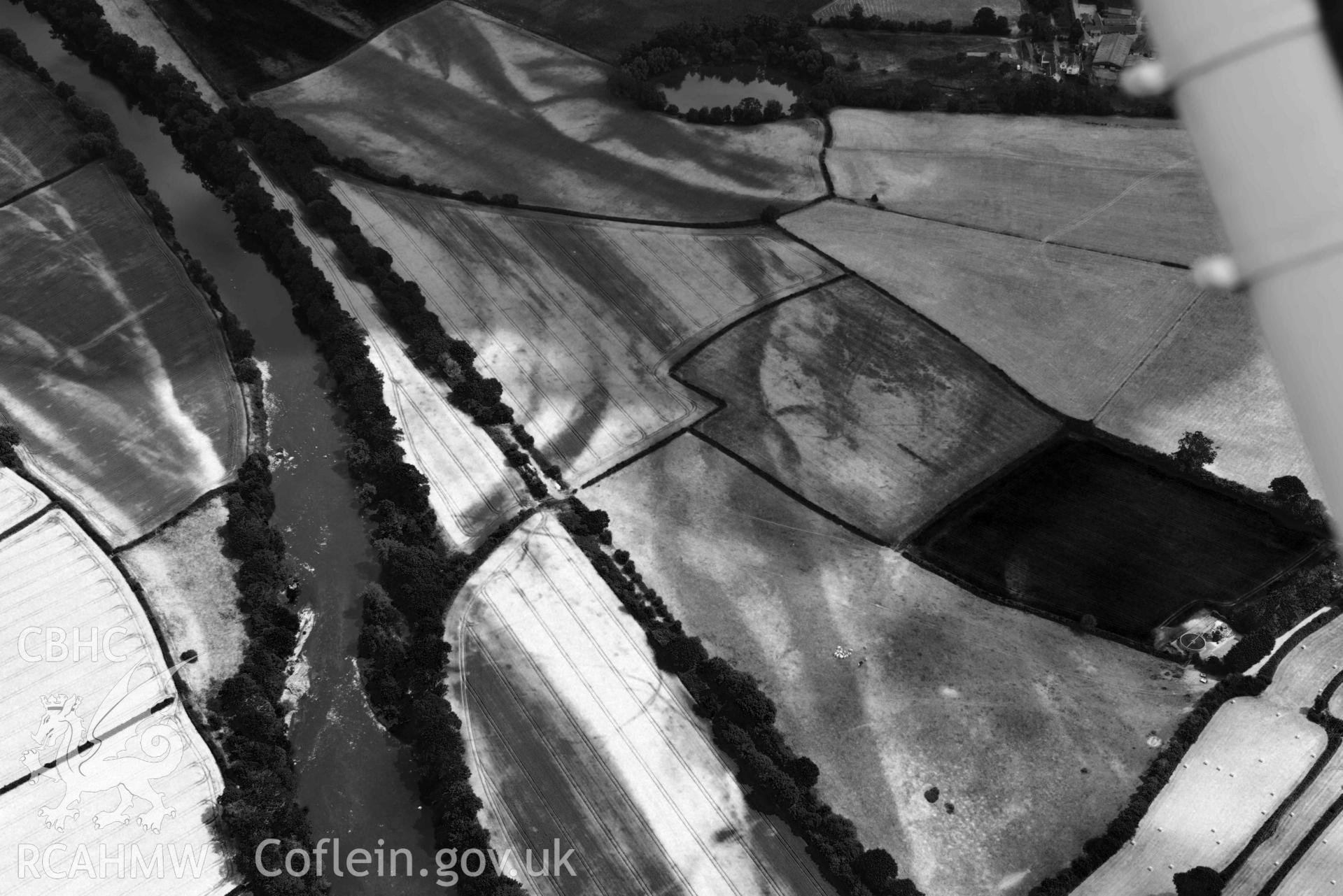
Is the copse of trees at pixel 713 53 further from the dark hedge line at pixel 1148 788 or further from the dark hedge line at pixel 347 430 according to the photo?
the dark hedge line at pixel 1148 788

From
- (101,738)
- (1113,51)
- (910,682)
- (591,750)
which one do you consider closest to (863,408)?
(910,682)

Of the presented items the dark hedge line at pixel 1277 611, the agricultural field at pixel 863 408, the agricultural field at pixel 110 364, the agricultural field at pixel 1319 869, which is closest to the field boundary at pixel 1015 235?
the agricultural field at pixel 863 408

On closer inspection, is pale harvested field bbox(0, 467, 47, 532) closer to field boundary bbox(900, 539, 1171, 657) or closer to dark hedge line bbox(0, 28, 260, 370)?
dark hedge line bbox(0, 28, 260, 370)

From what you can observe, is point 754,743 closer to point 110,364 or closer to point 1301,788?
point 1301,788

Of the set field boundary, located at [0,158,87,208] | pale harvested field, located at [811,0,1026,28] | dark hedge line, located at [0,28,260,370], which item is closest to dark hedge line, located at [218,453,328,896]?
dark hedge line, located at [0,28,260,370]

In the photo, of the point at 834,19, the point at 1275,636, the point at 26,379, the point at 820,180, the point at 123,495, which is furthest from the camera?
the point at 834,19

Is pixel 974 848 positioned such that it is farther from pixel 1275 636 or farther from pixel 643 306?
pixel 643 306

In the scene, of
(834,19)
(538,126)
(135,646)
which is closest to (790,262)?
(538,126)
